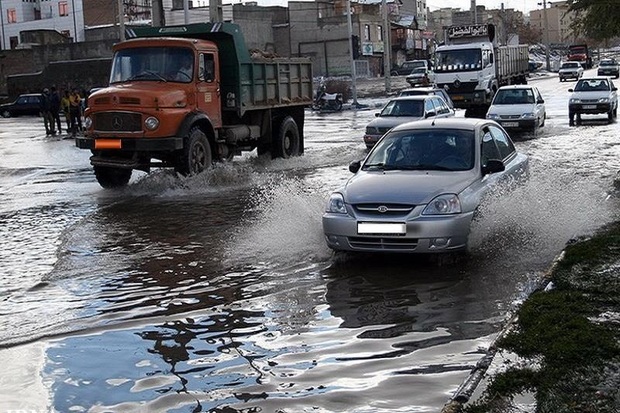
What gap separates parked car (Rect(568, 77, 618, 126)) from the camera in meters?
29.7

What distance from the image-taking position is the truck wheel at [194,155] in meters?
17.3

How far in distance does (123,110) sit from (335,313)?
9.93 metres

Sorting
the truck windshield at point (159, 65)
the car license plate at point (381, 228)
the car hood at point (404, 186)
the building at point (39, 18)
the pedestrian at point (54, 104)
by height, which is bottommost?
the car license plate at point (381, 228)

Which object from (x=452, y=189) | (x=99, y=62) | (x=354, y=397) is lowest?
(x=354, y=397)

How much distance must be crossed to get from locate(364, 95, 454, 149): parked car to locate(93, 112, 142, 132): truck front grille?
8.18 metres

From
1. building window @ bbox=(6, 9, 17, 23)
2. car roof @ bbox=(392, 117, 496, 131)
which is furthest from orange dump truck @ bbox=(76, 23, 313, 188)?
building window @ bbox=(6, 9, 17, 23)

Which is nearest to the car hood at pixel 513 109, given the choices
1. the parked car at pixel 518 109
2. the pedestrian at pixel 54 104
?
the parked car at pixel 518 109

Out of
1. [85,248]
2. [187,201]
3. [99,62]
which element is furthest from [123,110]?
[99,62]

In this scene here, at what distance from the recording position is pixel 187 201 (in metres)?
15.8

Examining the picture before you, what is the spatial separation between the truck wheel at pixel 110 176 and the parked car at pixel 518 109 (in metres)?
12.4

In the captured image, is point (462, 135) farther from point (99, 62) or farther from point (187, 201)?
point (99, 62)

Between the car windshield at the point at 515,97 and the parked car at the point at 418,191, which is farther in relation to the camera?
the car windshield at the point at 515,97

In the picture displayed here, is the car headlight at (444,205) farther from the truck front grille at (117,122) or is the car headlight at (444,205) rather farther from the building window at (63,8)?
the building window at (63,8)

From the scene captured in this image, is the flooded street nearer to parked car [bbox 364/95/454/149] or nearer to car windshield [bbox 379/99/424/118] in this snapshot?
parked car [bbox 364/95/454/149]
